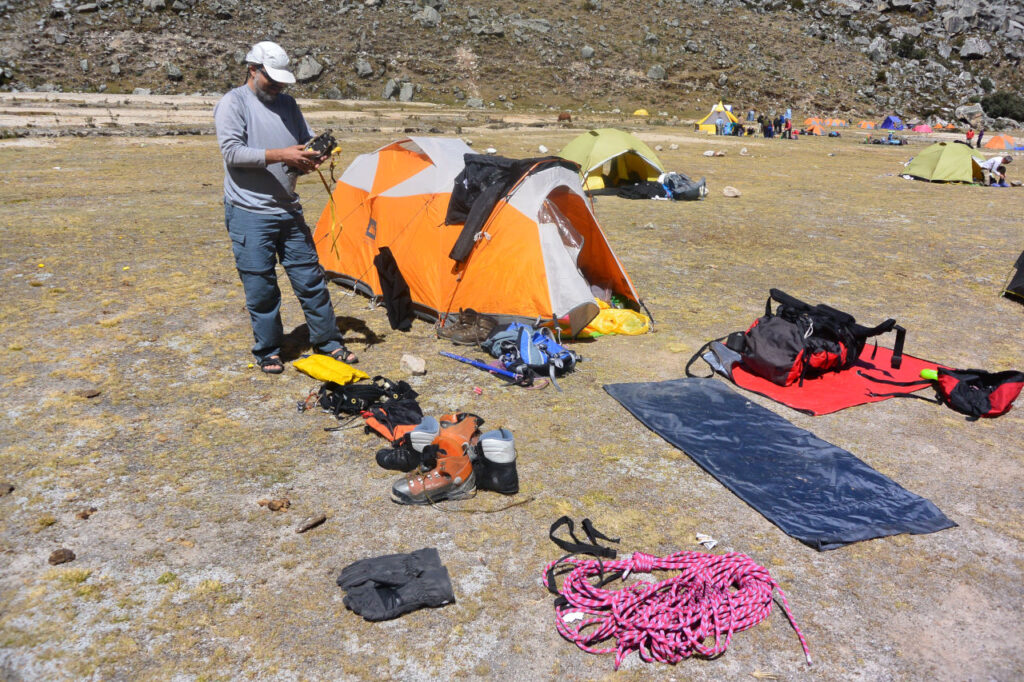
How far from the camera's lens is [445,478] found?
14.9ft

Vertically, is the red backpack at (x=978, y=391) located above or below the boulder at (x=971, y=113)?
below

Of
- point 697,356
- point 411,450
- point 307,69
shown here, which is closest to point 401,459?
point 411,450

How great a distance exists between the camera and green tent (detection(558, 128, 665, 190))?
53.7 feet

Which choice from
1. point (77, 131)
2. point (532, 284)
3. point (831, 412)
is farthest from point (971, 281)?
point (77, 131)

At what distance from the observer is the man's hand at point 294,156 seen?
5.66 metres

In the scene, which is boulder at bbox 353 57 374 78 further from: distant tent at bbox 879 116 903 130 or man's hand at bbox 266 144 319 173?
man's hand at bbox 266 144 319 173

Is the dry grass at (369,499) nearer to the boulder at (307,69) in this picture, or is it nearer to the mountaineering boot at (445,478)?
the mountaineering boot at (445,478)

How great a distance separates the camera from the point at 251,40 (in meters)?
48.1

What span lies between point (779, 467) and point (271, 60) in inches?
200

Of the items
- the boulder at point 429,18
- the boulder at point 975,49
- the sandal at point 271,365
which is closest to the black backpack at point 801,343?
the sandal at point 271,365

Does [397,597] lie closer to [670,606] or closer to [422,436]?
[422,436]

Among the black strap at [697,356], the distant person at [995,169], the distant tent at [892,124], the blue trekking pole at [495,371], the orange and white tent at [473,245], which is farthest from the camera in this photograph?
the distant tent at [892,124]

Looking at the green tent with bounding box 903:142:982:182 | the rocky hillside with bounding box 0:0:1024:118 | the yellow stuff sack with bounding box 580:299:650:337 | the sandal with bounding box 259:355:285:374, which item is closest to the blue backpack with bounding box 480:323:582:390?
the yellow stuff sack with bounding box 580:299:650:337

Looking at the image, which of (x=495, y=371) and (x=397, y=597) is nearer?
(x=397, y=597)
